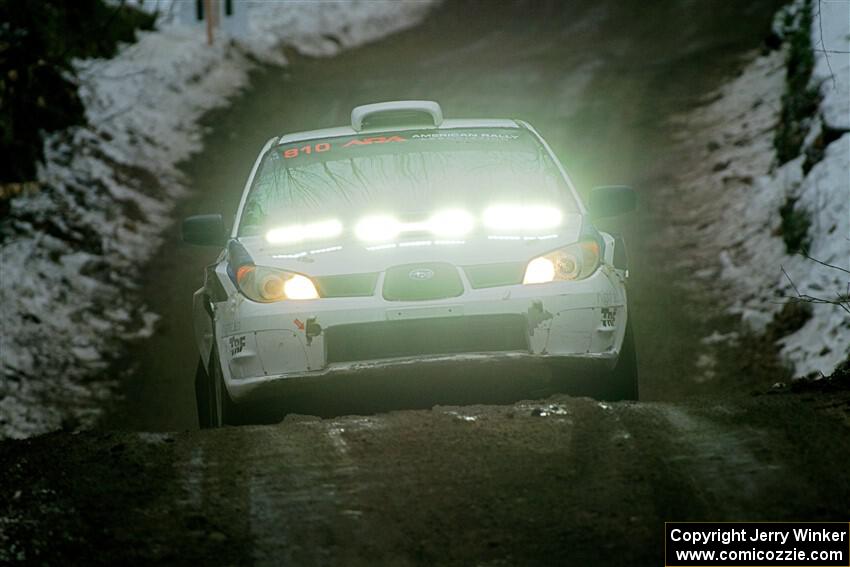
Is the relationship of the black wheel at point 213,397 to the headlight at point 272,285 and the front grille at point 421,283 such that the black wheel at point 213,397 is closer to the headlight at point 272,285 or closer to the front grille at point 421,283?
the headlight at point 272,285

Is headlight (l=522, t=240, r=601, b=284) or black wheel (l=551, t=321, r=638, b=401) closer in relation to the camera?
headlight (l=522, t=240, r=601, b=284)

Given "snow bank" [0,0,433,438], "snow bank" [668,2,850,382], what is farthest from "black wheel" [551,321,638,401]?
"snow bank" [0,0,433,438]

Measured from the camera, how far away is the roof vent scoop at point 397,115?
8617mm

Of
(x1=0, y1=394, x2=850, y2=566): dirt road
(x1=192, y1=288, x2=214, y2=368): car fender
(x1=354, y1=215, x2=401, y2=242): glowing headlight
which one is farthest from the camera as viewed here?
(x1=192, y1=288, x2=214, y2=368): car fender

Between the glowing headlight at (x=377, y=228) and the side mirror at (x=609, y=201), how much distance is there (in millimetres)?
1326

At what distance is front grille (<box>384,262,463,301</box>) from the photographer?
659 centimetres

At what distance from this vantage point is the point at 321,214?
7500 millimetres

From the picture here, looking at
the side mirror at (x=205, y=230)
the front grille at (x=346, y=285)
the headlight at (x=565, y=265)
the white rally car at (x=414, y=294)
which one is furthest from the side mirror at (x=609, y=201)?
the side mirror at (x=205, y=230)

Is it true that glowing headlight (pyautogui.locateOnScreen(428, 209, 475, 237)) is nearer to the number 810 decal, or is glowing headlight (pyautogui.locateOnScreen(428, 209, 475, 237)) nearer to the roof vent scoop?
the number 810 decal

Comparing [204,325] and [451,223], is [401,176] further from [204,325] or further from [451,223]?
[204,325]

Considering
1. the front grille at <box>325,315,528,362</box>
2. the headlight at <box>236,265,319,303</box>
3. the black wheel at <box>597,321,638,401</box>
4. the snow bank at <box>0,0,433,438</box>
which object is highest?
the headlight at <box>236,265,319,303</box>

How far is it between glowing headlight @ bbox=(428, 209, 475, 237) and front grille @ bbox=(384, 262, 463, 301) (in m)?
0.26

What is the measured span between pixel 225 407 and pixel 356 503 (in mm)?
2020

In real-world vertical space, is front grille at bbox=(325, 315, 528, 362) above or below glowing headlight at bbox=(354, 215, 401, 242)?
below
